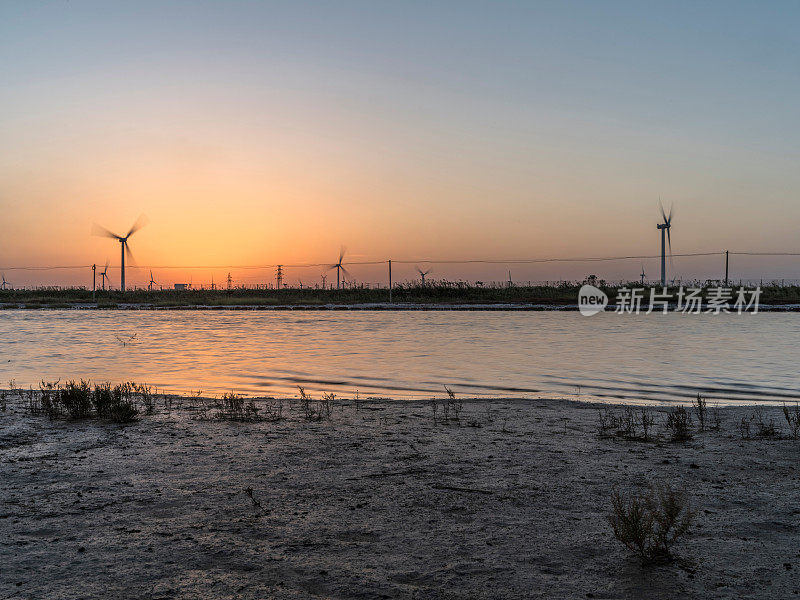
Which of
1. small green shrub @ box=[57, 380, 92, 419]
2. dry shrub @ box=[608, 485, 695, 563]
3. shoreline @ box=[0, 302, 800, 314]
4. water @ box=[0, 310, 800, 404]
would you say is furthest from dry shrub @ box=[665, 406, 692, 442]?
shoreline @ box=[0, 302, 800, 314]

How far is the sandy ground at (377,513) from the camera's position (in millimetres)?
4473

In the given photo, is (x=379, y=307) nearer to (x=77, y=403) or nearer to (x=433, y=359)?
(x=433, y=359)

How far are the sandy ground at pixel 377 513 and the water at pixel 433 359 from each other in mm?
5411

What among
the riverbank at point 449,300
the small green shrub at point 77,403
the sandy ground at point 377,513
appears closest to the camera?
the sandy ground at point 377,513

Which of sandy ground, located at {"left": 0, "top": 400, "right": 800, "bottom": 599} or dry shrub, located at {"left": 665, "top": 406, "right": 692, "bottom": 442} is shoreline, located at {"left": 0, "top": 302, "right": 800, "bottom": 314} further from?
sandy ground, located at {"left": 0, "top": 400, "right": 800, "bottom": 599}

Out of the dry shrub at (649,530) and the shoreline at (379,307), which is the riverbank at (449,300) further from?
the dry shrub at (649,530)

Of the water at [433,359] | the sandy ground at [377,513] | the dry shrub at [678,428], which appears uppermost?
the dry shrub at [678,428]

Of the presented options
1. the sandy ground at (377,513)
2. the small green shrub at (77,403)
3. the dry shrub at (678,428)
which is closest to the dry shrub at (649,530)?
the sandy ground at (377,513)

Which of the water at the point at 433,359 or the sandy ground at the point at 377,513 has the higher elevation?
the sandy ground at the point at 377,513

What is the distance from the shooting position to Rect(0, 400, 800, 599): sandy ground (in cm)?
447

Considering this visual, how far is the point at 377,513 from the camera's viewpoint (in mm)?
5785

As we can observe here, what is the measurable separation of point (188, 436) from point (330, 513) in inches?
153

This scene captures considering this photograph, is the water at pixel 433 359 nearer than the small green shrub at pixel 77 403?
No

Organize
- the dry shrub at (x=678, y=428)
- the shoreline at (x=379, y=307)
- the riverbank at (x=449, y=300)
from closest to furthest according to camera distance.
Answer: the dry shrub at (x=678, y=428) < the shoreline at (x=379, y=307) < the riverbank at (x=449, y=300)
